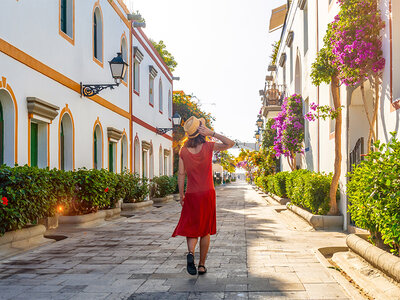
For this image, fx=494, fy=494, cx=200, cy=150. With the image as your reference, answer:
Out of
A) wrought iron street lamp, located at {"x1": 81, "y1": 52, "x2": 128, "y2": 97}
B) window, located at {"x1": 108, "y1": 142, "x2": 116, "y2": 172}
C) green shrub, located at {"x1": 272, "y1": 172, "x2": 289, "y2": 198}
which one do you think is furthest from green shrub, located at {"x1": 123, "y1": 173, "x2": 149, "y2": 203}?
green shrub, located at {"x1": 272, "y1": 172, "x2": 289, "y2": 198}

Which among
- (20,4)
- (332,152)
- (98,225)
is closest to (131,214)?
(98,225)

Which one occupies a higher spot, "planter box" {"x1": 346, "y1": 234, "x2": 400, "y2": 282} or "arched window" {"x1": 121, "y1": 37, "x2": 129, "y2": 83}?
"arched window" {"x1": 121, "y1": 37, "x2": 129, "y2": 83}

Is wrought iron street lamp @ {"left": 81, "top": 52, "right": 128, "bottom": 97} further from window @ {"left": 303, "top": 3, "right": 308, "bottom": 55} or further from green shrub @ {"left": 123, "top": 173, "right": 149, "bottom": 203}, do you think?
window @ {"left": 303, "top": 3, "right": 308, "bottom": 55}

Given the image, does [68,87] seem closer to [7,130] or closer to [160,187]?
[7,130]

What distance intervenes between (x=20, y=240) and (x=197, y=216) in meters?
3.37

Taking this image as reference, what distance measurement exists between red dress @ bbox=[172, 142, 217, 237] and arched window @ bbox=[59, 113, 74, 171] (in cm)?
700

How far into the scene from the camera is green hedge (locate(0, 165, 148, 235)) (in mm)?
7094

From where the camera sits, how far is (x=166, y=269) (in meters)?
6.21

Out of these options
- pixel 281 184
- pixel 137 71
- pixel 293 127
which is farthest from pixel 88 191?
pixel 137 71

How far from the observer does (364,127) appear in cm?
965

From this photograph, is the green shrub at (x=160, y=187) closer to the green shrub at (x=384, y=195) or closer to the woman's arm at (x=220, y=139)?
the woman's arm at (x=220, y=139)

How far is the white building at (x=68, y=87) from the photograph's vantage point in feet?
29.7

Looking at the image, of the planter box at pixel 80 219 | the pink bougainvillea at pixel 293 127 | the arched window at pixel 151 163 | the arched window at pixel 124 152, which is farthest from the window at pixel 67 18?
the arched window at pixel 151 163

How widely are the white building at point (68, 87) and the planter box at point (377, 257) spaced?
19.9 feet
